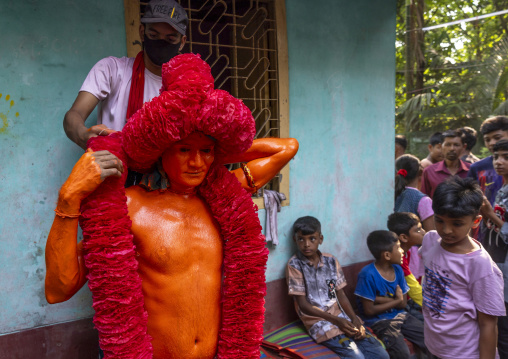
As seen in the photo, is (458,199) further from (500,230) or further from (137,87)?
(137,87)

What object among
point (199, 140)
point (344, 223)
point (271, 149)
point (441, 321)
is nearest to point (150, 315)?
point (199, 140)

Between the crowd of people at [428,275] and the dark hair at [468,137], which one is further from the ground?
the dark hair at [468,137]

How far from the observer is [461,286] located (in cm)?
297

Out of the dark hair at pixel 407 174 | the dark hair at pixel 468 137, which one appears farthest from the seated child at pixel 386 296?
the dark hair at pixel 468 137

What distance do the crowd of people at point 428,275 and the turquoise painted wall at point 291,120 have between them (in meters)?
0.37

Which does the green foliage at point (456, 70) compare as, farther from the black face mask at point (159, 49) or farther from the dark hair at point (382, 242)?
the black face mask at point (159, 49)

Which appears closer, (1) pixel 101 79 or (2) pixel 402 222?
(1) pixel 101 79

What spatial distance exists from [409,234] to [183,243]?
3307 mm

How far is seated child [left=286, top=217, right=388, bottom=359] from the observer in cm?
410

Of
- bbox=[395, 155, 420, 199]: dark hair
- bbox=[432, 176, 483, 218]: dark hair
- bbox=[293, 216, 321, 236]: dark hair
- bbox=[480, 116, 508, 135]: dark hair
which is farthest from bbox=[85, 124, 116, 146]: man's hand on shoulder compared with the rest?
bbox=[480, 116, 508, 135]: dark hair

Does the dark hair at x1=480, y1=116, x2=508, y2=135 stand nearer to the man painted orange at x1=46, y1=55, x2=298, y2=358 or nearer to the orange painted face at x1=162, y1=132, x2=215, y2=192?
the man painted orange at x1=46, y1=55, x2=298, y2=358

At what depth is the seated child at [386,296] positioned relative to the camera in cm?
439

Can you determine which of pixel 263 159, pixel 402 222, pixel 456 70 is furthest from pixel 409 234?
pixel 456 70

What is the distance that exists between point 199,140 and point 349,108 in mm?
3217
